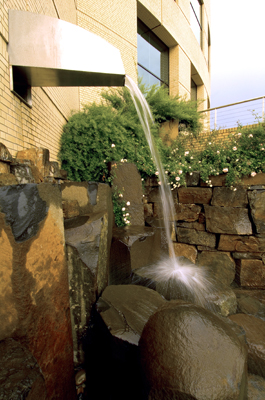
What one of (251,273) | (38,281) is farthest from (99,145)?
(251,273)

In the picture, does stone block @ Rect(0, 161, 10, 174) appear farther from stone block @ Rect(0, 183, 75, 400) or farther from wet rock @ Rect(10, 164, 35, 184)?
stone block @ Rect(0, 183, 75, 400)

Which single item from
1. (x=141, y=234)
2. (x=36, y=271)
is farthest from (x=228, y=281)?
(x=36, y=271)

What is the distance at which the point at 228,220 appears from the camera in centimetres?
435

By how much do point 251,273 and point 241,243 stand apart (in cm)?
62

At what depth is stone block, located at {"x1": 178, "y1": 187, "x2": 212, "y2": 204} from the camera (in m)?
4.52

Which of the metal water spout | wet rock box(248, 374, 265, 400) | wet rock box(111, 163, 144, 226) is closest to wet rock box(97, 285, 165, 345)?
wet rock box(248, 374, 265, 400)

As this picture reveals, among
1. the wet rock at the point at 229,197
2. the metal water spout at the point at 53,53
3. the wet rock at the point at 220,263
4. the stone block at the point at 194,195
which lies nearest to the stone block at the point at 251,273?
the wet rock at the point at 220,263

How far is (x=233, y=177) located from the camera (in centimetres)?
421

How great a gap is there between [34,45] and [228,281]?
4.90 m

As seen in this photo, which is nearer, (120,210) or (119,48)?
(120,210)

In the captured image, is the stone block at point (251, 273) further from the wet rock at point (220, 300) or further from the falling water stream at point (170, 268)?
the wet rock at point (220, 300)

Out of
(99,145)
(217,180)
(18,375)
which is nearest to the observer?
(18,375)

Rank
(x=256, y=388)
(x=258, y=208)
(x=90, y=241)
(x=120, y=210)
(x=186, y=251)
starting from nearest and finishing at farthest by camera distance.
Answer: (x=256, y=388), (x=90, y=241), (x=120, y=210), (x=258, y=208), (x=186, y=251)

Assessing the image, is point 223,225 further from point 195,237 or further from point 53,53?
point 53,53
